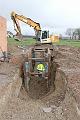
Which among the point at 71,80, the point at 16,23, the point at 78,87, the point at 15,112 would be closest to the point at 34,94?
the point at 71,80

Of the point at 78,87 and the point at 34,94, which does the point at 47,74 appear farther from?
the point at 78,87

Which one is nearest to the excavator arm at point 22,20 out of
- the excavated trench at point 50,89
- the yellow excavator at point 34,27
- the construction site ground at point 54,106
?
the yellow excavator at point 34,27

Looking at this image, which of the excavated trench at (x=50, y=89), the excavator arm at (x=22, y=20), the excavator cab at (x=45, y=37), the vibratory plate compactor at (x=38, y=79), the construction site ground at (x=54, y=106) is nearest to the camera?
the construction site ground at (x=54, y=106)

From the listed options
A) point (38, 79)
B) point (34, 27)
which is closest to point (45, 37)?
point (34, 27)

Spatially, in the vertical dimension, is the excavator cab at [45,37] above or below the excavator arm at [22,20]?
below

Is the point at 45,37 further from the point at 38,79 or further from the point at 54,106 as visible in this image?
the point at 54,106

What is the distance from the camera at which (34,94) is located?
52.1 ft

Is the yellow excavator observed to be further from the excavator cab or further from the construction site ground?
the construction site ground

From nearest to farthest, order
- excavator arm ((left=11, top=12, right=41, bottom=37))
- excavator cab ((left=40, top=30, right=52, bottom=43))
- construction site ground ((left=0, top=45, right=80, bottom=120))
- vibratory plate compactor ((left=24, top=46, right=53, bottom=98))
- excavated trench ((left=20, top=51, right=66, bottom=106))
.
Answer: construction site ground ((left=0, top=45, right=80, bottom=120)) → excavated trench ((left=20, top=51, right=66, bottom=106)) → vibratory plate compactor ((left=24, top=46, right=53, bottom=98)) → excavator arm ((left=11, top=12, right=41, bottom=37)) → excavator cab ((left=40, top=30, right=52, bottom=43))

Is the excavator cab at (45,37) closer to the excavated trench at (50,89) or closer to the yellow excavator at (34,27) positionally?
the yellow excavator at (34,27)

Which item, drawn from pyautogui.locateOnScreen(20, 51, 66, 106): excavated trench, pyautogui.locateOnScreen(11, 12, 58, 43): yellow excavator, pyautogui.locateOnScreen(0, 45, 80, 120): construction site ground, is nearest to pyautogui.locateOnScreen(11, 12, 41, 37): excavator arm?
pyautogui.locateOnScreen(11, 12, 58, 43): yellow excavator

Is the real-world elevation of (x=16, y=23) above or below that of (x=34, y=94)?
above

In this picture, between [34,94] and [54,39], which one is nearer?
[34,94]

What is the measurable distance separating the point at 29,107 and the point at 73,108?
1904 mm
